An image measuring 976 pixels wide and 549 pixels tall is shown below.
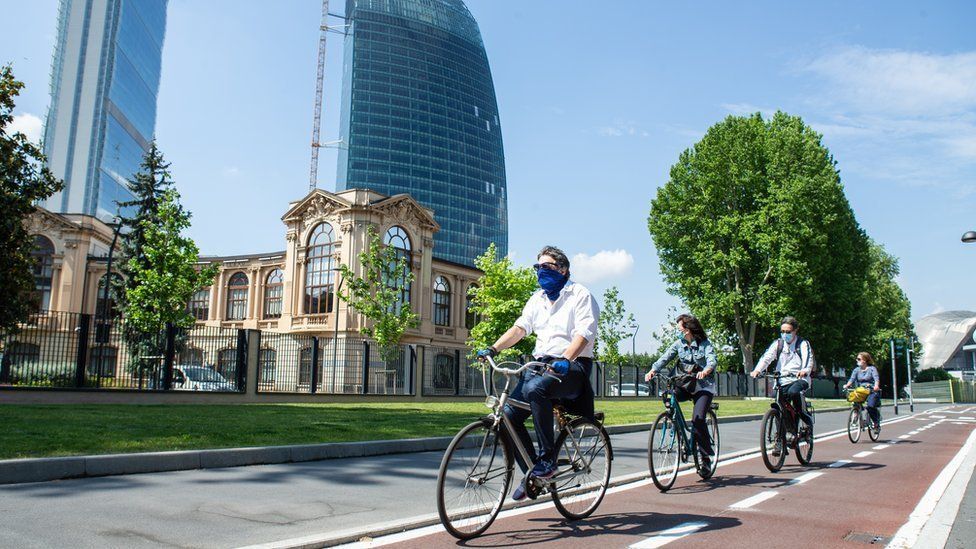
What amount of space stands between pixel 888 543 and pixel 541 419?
2.61 metres

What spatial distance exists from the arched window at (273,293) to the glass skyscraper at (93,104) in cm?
7116

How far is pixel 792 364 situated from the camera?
9.48m

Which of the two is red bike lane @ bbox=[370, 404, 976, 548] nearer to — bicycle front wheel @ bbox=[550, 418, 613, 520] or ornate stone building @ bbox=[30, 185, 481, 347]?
bicycle front wheel @ bbox=[550, 418, 613, 520]

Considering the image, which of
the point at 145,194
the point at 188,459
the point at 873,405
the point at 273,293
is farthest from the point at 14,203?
the point at 273,293

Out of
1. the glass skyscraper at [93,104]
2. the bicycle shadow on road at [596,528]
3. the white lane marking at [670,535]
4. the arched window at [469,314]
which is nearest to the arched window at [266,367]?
the bicycle shadow on road at [596,528]

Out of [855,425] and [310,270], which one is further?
[310,270]

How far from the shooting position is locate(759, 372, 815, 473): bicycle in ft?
28.9

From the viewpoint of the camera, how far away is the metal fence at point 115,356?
1753 cm

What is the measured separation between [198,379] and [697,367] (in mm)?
16795

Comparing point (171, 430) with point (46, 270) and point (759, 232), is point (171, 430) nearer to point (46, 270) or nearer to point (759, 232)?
point (759, 232)

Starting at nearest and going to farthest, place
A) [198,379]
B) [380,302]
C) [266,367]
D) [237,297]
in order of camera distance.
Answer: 1. [198,379]
2. [266,367]
3. [380,302]
4. [237,297]

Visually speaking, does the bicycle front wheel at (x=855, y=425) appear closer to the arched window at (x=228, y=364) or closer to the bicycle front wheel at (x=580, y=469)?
the bicycle front wheel at (x=580, y=469)

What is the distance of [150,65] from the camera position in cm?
14375

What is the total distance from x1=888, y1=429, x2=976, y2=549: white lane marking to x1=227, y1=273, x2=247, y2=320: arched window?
56.1 m
